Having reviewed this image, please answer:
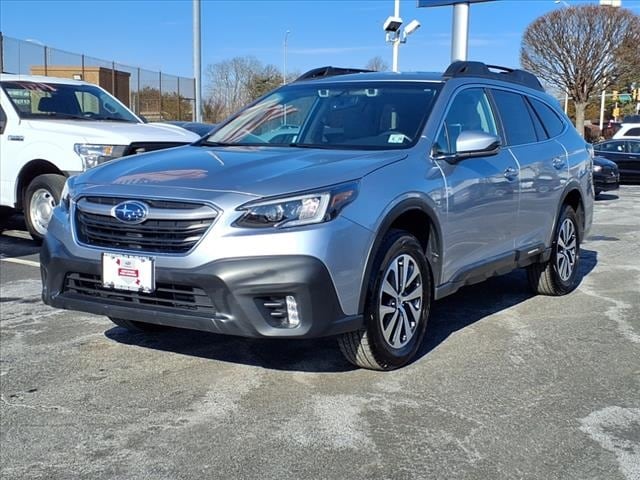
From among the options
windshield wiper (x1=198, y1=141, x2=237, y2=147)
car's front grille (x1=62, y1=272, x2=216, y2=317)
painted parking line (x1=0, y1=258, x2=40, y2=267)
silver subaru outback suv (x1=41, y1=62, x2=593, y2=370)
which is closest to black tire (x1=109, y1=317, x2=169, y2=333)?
silver subaru outback suv (x1=41, y1=62, x2=593, y2=370)

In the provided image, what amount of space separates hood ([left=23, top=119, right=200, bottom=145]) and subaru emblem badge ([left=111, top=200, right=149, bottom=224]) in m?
4.32

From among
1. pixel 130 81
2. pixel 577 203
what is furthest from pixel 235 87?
pixel 577 203

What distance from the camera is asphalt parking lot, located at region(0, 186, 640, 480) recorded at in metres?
3.32

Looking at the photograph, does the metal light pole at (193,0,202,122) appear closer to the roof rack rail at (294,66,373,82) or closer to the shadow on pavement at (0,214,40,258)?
the shadow on pavement at (0,214,40,258)

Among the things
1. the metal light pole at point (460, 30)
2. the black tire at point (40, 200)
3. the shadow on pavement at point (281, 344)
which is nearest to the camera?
the shadow on pavement at point (281, 344)

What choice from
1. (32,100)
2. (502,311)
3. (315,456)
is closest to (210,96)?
(32,100)

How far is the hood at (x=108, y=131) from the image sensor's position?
8148mm

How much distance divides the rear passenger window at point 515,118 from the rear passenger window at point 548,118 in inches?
9.3

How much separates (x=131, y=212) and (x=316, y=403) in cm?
136

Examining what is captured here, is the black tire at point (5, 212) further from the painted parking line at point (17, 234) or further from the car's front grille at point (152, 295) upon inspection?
the car's front grille at point (152, 295)

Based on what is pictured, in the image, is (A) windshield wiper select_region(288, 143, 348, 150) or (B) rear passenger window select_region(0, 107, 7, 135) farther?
(B) rear passenger window select_region(0, 107, 7, 135)

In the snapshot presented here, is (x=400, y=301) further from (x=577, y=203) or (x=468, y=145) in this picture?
(x=577, y=203)

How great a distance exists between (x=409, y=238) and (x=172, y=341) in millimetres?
1776

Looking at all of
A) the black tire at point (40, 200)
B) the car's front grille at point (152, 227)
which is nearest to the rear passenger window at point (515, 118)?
the car's front grille at point (152, 227)
